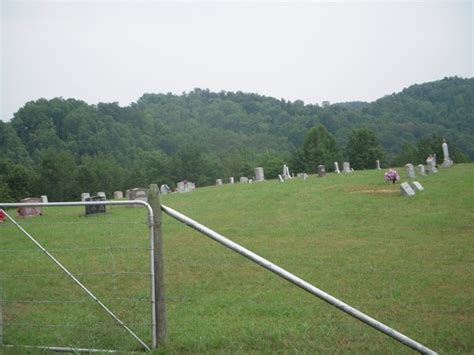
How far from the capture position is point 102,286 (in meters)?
8.78

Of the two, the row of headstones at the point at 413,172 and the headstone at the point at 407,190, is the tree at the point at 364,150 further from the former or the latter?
the headstone at the point at 407,190

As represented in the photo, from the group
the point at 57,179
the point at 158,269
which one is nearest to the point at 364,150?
the point at 57,179

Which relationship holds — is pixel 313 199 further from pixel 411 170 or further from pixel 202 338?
pixel 202 338

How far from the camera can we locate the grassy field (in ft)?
18.5

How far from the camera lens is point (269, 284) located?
8.45m

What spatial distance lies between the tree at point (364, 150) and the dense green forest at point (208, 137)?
147 mm

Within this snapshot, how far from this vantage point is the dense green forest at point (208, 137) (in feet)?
235

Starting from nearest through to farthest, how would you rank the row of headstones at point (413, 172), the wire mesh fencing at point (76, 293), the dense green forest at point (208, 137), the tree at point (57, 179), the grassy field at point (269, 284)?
the grassy field at point (269, 284) < the wire mesh fencing at point (76, 293) < the row of headstones at point (413, 172) < the tree at point (57, 179) < the dense green forest at point (208, 137)

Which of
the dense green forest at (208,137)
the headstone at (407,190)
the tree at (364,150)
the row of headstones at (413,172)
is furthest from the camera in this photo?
the dense green forest at (208,137)

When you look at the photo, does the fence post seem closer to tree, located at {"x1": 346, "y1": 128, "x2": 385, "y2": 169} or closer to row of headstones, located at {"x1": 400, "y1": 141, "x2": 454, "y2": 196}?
row of headstones, located at {"x1": 400, "y1": 141, "x2": 454, "y2": 196}

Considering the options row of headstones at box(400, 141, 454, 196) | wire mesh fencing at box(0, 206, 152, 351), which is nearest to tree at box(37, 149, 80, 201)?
row of headstones at box(400, 141, 454, 196)

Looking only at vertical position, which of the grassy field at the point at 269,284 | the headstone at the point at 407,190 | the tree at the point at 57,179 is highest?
the tree at the point at 57,179

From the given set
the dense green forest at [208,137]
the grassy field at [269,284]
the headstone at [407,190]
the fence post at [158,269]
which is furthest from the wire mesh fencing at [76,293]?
the dense green forest at [208,137]

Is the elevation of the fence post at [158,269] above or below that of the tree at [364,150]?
below
